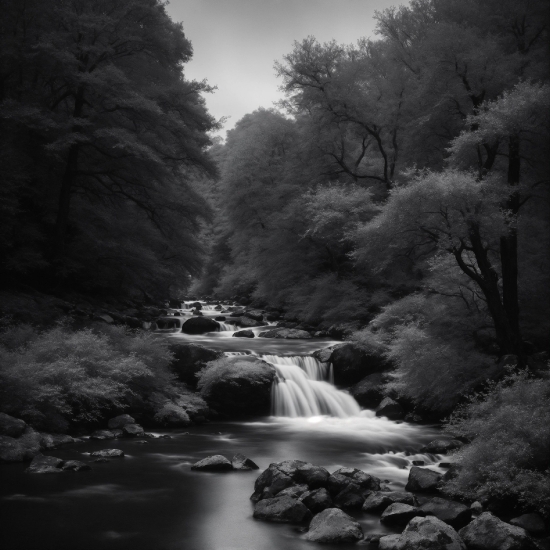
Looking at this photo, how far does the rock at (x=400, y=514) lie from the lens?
669 cm

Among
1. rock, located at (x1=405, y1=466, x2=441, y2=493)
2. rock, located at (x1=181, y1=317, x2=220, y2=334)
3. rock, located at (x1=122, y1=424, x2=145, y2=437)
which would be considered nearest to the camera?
rock, located at (x1=405, y1=466, x2=441, y2=493)

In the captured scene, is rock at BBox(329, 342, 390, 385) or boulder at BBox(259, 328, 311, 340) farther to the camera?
boulder at BBox(259, 328, 311, 340)

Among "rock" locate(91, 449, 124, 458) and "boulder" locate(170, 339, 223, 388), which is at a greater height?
"boulder" locate(170, 339, 223, 388)

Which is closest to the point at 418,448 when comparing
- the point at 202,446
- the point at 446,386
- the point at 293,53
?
the point at 446,386

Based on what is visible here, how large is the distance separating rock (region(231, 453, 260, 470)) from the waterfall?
5145 millimetres

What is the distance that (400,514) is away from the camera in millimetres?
6699

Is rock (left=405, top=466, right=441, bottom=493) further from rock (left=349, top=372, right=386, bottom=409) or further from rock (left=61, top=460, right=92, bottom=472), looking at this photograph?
rock (left=349, top=372, right=386, bottom=409)

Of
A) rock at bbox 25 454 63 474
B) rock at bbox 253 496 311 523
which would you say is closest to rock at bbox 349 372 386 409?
rock at bbox 253 496 311 523

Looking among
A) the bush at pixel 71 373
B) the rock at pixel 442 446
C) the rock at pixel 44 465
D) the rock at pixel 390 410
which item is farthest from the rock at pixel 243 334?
the rock at pixel 44 465

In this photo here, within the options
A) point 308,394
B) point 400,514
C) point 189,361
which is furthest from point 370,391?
point 400,514

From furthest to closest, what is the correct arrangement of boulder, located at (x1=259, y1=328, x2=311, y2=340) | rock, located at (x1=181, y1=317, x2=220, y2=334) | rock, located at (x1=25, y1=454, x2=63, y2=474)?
rock, located at (x1=181, y1=317, x2=220, y2=334)
boulder, located at (x1=259, y1=328, x2=311, y2=340)
rock, located at (x1=25, y1=454, x2=63, y2=474)

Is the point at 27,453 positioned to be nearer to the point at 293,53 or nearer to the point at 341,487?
the point at 341,487

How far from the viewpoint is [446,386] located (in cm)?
1235

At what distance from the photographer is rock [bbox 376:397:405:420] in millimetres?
13875
